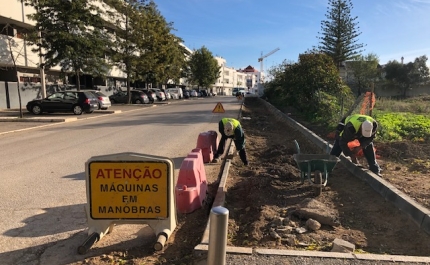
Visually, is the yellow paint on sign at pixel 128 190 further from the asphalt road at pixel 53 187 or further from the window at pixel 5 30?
the window at pixel 5 30

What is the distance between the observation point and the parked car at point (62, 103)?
21.2 metres

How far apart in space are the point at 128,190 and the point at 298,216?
2204 mm

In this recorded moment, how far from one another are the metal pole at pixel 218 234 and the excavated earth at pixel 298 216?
836 millimetres

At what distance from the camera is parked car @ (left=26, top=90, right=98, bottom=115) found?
21.2 metres

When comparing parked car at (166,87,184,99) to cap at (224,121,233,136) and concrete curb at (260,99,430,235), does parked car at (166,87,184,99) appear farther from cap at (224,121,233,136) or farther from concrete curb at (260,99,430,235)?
concrete curb at (260,99,430,235)

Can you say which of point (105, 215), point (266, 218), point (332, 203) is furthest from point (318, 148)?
point (105, 215)

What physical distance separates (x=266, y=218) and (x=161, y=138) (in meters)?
7.78

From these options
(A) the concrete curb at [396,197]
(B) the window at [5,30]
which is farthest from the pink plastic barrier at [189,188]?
(B) the window at [5,30]

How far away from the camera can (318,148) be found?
10.1m

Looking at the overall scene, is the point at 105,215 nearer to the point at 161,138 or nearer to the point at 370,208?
the point at 370,208

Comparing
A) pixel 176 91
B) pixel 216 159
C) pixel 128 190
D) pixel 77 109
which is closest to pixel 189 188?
pixel 128 190

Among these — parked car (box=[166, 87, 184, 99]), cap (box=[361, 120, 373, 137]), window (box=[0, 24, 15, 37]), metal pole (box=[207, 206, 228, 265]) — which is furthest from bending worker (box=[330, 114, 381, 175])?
parked car (box=[166, 87, 184, 99])

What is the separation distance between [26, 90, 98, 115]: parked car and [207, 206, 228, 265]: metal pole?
803 inches

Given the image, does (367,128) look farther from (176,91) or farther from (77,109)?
(176,91)
